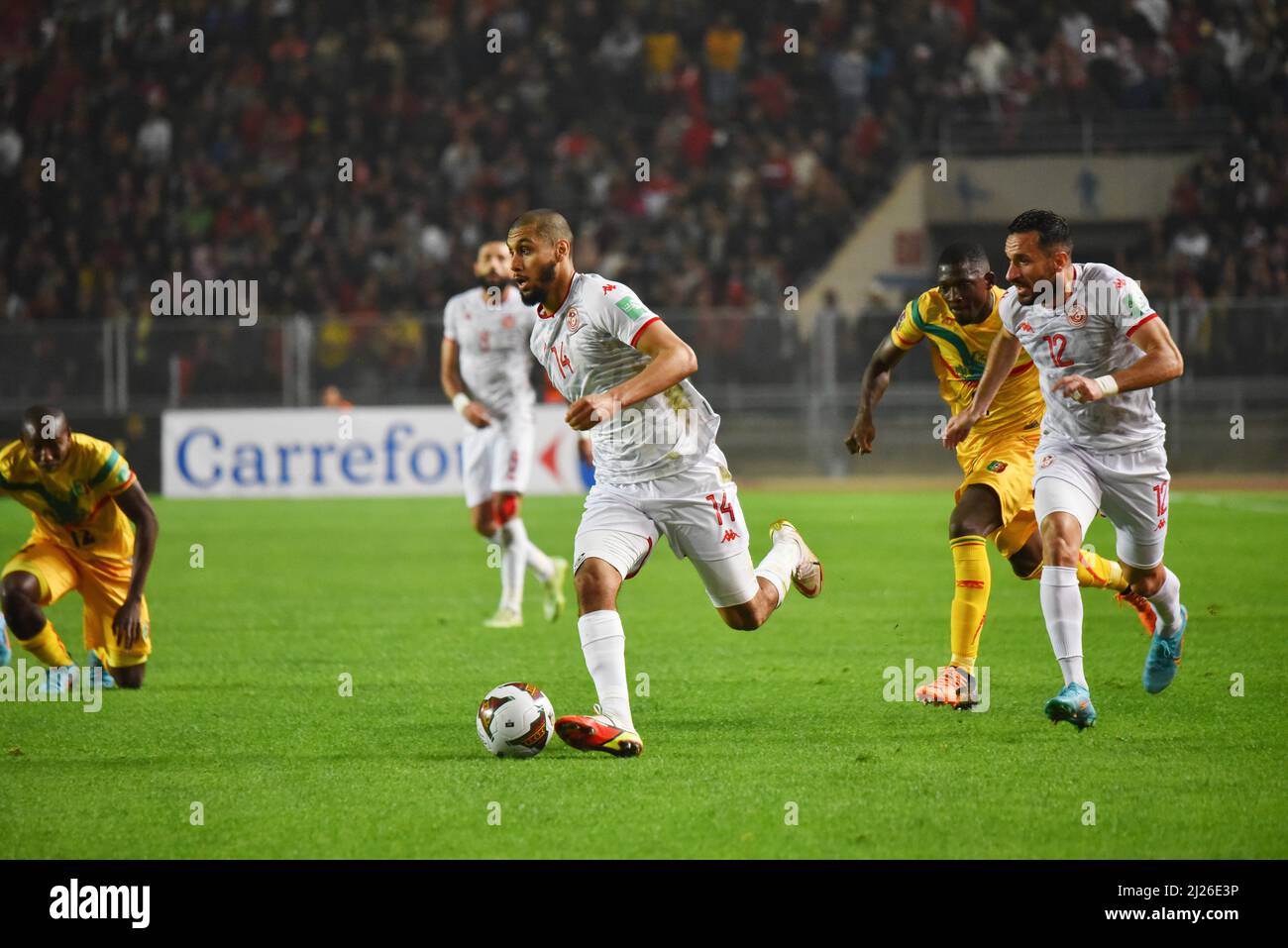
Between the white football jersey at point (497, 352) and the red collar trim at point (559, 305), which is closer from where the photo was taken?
the red collar trim at point (559, 305)

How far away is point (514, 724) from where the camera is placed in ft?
21.6

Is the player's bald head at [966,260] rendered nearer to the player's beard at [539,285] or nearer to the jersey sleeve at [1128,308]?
the jersey sleeve at [1128,308]

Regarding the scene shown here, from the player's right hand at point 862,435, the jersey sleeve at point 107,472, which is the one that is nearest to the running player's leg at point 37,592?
the jersey sleeve at point 107,472

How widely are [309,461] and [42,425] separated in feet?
46.8

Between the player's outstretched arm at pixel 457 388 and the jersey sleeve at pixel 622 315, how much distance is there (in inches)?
177

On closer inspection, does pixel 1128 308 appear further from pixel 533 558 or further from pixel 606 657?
pixel 533 558

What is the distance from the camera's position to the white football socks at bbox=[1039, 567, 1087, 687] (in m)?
6.92

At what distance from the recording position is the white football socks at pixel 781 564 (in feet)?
24.3

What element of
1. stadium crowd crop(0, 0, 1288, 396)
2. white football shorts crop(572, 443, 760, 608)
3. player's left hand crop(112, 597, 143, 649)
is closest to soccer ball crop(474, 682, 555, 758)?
white football shorts crop(572, 443, 760, 608)

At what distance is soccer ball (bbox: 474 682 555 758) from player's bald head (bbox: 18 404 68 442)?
2.61 metres

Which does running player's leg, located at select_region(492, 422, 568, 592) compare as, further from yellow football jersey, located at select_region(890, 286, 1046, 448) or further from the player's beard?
the player's beard

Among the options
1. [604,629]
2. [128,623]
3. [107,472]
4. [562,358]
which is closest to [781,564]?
[604,629]
